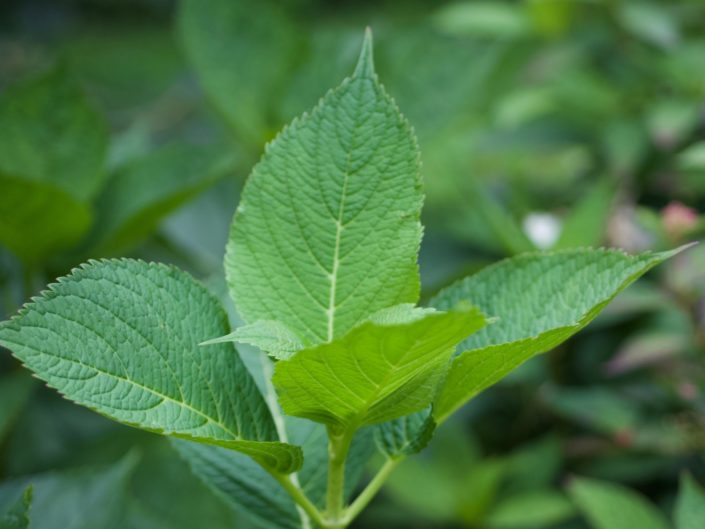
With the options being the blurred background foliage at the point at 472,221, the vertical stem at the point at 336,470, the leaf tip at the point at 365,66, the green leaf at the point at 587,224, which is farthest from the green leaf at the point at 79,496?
the green leaf at the point at 587,224

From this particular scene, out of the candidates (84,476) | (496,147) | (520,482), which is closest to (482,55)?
(496,147)

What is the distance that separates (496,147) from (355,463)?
0.72 metres

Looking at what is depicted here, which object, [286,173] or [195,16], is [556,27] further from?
[286,173]

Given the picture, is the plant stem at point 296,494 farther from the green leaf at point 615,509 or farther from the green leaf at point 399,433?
the green leaf at point 615,509

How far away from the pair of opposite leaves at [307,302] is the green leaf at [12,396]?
1.07 feet

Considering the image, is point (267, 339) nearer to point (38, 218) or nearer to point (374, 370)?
point (374, 370)

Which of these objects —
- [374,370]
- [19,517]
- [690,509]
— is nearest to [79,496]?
[19,517]

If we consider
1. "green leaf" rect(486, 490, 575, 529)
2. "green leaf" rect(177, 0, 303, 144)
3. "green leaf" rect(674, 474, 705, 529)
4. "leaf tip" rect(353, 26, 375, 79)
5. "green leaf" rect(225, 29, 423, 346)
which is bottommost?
"green leaf" rect(674, 474, 705, 529)

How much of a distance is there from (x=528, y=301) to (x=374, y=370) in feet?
0.50

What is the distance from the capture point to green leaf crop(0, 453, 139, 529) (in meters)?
0.63

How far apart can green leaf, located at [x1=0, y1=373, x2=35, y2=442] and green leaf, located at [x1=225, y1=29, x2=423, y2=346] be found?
35cm

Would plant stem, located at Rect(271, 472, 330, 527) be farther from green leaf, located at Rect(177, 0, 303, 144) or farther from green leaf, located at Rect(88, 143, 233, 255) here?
green leaf, located at Rect(177, 0, 303, 144)

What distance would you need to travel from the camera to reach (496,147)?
1.18m

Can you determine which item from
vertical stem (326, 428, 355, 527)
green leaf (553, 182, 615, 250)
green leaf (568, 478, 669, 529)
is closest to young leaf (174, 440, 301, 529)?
vertical stem (326, 428, 355, 527)
